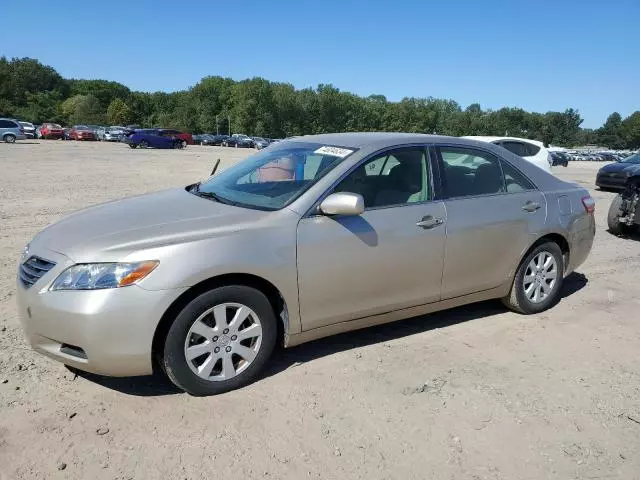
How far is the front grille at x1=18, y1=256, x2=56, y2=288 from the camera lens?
10.5ft

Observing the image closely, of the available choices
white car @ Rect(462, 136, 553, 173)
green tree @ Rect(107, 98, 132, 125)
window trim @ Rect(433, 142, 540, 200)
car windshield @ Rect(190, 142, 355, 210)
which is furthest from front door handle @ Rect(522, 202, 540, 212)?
green tree @ Rect(107, 98, 132, 125)

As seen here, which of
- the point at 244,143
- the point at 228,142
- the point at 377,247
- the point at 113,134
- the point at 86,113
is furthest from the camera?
the point at 86,113

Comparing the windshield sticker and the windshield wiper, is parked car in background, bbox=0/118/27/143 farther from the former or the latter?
the windshield sticker

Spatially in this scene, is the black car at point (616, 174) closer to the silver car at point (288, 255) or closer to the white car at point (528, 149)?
the white car at point (528, 149)

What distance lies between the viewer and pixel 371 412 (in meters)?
3.25

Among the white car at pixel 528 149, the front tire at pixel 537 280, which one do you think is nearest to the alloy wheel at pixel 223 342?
the front tire at pixel 537 280

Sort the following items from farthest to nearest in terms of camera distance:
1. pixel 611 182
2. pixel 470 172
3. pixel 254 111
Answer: pixel 254 111 < pixel 611 182 < pixel 470 172

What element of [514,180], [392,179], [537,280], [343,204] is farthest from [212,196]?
[537,280]

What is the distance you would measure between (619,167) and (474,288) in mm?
Result: 14719

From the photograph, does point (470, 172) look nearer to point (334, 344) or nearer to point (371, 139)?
point (371, 139)

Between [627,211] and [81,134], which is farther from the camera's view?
[81,134]

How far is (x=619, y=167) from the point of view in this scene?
54.6 ft

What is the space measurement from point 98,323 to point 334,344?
1.83 m

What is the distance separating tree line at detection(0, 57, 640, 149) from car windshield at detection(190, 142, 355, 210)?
317 feet
